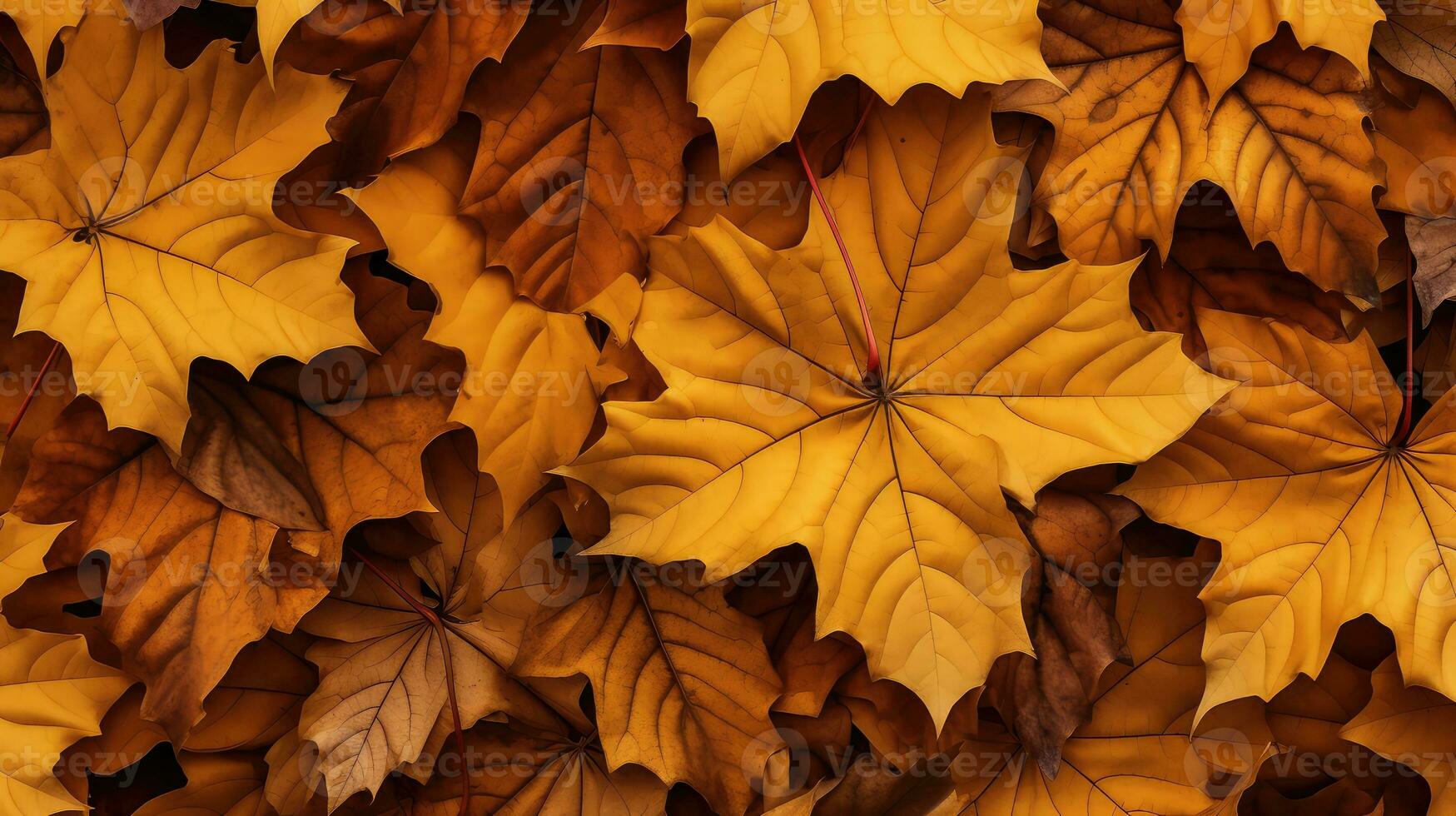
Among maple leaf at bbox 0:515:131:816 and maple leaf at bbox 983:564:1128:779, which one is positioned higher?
maple leaf at bbox 0:515:131:816

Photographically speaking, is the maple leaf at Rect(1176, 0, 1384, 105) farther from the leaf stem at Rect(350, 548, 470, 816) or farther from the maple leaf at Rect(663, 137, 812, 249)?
the leaf stem at Rect(350, 548, 470, 816)

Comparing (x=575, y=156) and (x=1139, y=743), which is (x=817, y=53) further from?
(x=1139, y=743)

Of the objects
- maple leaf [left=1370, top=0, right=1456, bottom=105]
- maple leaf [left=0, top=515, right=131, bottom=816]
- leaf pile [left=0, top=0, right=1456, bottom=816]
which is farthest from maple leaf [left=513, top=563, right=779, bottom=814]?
maple leaf [left=1370, top=0, right=1456, bottom=105]

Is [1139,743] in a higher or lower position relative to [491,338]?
lower

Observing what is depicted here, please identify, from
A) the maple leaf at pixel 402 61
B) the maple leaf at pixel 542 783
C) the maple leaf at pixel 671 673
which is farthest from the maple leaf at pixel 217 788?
the maple leaf at pixel 402 61

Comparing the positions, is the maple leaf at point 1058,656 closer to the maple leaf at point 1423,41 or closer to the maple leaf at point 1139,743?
the maple leaf at point 1139,743

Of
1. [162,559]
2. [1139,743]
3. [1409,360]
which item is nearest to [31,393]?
[162,559]

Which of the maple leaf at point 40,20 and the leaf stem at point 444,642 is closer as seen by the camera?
the maple leaf at point 40,20

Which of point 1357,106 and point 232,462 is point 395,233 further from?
point 1357,106
